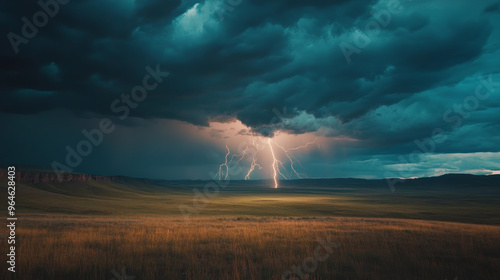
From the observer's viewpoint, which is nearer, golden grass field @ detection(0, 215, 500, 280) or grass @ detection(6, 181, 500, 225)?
golden grass field @ detection(0, 215, 500, 280)

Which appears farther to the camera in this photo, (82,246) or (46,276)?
(82,246)

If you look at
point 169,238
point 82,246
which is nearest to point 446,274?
point 169,238

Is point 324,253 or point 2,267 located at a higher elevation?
point 2,267

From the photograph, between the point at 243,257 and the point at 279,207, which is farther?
the point at 279,207

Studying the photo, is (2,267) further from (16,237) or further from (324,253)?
(324,253)

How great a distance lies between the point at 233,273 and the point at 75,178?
205297 millimetres

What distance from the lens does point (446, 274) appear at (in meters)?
7.58

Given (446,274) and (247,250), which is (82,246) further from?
(446,274)

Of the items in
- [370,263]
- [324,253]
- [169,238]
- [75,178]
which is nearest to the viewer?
[370,263]

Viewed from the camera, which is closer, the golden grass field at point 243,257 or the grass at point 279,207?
the golden grass field at point 243,257

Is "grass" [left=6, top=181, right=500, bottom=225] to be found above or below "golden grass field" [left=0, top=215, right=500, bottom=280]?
below

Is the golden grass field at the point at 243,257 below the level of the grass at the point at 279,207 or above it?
above

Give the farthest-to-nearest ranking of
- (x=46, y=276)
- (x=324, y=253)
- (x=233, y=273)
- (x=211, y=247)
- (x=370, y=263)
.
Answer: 1. (x=211, y=247)
2. (x=324, y=253)
3. (x=370, y=263)
4. (x=233, y=273)
5. (x=46, y=276)

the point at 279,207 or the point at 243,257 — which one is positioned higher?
the point at 243,257
